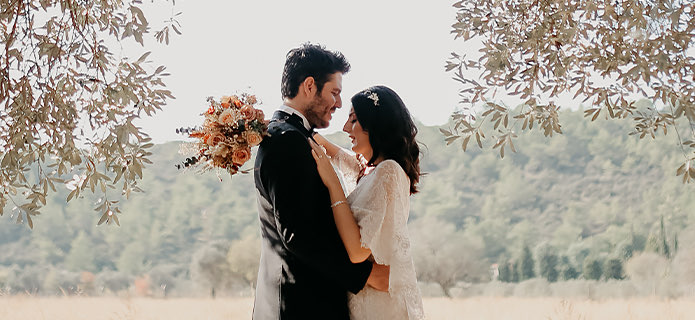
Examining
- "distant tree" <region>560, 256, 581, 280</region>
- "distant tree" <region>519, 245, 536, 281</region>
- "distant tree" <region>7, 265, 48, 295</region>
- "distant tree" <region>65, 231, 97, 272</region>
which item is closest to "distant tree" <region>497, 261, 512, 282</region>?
"distant tree" <region>519, 245, 536, 281</region>

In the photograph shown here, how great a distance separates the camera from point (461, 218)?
9.40 meters

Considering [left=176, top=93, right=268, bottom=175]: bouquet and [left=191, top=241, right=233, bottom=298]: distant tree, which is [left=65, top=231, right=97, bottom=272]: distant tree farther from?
[left=176, top=93, right=268, bottom=175]: bouquet

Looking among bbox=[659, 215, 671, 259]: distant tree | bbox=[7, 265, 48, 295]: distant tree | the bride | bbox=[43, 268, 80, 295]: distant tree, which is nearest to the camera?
the bride

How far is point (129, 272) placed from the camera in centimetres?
919

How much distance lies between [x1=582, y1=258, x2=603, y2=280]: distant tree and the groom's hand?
21.6ft

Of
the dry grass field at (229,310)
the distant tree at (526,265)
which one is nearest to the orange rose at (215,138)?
the dry grass field at (229,310)

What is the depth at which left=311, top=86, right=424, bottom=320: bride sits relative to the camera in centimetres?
223

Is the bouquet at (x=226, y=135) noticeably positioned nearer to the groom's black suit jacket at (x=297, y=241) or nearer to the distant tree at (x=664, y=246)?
the groom's black suit jacket at (x=297, y=241)

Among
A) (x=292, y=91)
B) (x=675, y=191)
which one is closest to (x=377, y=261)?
(x=292, y=91)

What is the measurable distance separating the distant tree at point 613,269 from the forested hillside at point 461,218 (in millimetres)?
103

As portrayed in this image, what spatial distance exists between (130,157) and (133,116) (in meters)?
0.18

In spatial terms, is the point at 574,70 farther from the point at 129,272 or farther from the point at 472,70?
the point at 129,272

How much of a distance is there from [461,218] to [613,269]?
6.85ft

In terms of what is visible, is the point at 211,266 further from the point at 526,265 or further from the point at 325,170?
the point at 325,170
